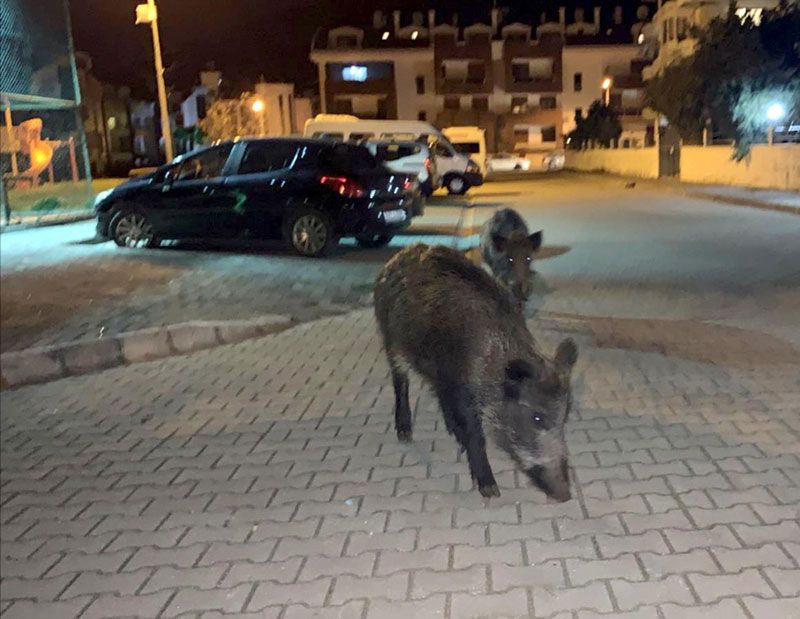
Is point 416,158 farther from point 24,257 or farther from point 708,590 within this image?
point 708,590

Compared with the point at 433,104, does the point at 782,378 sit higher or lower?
lower

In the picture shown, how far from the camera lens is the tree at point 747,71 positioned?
25.9 m

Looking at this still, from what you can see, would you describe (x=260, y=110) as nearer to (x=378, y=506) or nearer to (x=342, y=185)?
(x=342, y=185)

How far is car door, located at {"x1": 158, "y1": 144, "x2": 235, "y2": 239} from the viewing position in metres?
13.0

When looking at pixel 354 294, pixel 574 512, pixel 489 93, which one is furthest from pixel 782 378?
pixel 489 93

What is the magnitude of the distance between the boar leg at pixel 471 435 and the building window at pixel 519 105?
62897 millimetres

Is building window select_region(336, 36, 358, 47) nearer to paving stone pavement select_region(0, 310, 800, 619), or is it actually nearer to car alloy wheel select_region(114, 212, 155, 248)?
car alloy wheel select_region(114, 212, 155, 248)

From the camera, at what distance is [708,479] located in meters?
4.48

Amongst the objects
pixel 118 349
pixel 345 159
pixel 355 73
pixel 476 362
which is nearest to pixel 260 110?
pixel 355 73

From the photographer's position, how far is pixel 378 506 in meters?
4.36

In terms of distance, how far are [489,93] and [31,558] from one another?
63.7 metres

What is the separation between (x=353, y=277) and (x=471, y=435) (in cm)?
685

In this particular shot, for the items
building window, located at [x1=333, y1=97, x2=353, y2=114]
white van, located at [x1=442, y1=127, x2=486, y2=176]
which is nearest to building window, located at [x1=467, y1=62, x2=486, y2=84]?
building window, located at [x1=333, y1=97, x2=353, y2=114]

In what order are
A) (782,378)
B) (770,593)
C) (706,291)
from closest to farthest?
(770,593), (782,378), (706,291)
